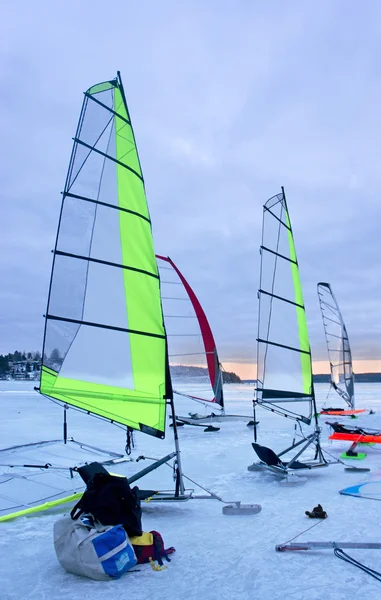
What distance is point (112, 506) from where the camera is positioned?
3449mm

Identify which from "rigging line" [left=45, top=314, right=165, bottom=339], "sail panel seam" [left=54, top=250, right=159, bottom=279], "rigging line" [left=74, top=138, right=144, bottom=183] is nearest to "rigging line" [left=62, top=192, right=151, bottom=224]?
"rigging line" [left=74, top=138, right=144, bottom=183]

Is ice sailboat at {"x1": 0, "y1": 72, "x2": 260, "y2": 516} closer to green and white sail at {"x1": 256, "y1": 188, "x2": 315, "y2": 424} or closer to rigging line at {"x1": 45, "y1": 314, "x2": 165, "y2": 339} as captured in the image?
rigging line at {"x1": 45, "y1": 314, "x2": 165, "y2": 339}

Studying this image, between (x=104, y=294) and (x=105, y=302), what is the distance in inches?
3.5

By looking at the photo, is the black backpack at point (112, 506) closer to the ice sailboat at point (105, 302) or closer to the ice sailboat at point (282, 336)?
the ice sailboat at point (105, 302)

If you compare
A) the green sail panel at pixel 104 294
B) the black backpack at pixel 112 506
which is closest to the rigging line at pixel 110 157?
the green sail panel at pixel 104 294

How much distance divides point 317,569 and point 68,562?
1711 millimetres

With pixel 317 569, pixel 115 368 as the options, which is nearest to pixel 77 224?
pixel 115 368

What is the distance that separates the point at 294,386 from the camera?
772cm

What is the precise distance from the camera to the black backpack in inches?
135

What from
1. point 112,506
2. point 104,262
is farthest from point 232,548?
point 104,262

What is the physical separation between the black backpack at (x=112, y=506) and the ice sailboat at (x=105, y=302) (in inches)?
44.7

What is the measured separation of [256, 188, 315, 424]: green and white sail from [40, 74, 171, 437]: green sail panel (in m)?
3.02

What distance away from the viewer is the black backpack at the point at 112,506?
3.42m

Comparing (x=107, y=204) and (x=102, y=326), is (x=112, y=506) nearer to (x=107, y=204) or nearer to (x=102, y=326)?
(x=102, y=326)
